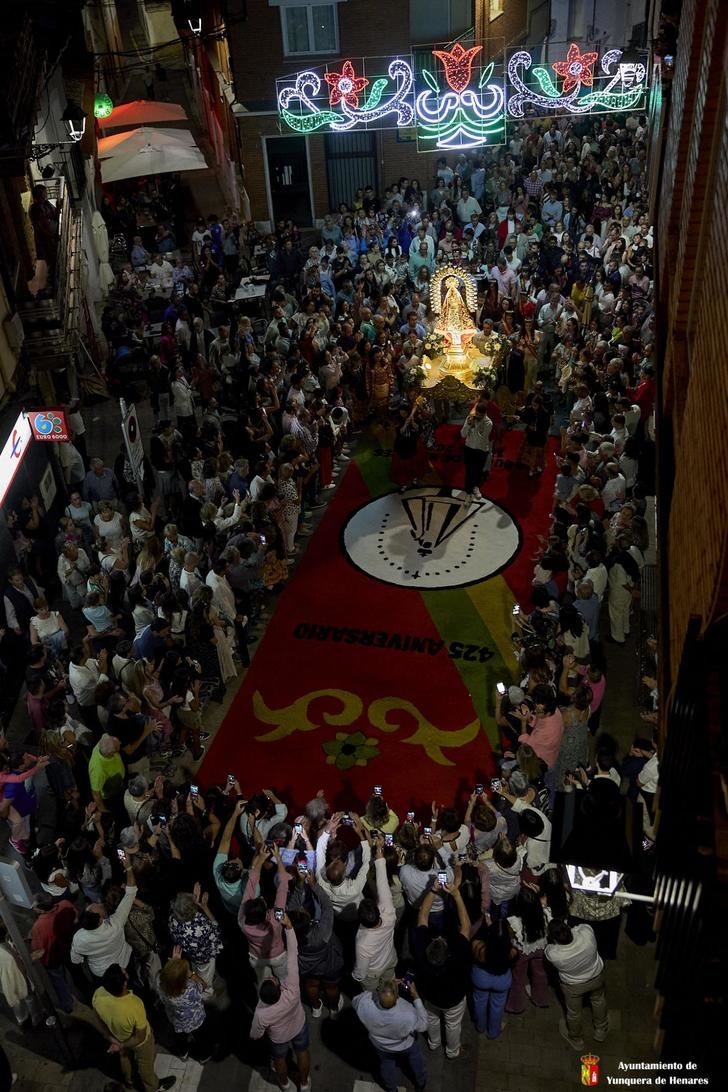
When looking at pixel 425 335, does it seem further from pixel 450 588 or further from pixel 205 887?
pixel 205 887

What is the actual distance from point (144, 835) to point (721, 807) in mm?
5216

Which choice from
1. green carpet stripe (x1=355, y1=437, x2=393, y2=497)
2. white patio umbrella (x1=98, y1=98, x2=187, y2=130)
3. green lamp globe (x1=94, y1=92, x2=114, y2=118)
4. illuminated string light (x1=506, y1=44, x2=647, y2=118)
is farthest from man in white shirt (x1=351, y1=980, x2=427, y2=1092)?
green lamp globe (x1=94, y1=92, x2=114, y2=118)

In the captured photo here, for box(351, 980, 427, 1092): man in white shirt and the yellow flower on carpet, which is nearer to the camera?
box(351, 980, 427, 1092): man in white shirt

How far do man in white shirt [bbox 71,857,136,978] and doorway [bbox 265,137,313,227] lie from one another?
23.9m

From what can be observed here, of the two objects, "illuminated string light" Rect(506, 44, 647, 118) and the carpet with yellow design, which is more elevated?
"illuminated string light" Rect(506, 44, 647, 118)

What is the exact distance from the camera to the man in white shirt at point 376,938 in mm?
6496

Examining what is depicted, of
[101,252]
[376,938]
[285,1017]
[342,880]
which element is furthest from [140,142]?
[285,1017]

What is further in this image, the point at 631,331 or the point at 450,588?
the point at 631,331

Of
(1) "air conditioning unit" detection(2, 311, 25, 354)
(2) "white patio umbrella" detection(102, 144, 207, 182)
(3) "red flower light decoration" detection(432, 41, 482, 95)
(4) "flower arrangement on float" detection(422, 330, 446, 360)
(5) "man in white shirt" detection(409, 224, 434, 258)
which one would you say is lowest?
(4) "flower arrangement on float" detection(422, 330, 446, 360)

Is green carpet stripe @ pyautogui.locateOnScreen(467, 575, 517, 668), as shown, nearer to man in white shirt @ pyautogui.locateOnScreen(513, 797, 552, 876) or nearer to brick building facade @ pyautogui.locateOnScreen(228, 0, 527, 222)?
man in white shirt @ pyautogui.locateOnScreen(513, 797, 552, 876)

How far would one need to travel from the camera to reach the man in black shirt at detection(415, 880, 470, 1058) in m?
6.38

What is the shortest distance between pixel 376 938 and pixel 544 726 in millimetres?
2547

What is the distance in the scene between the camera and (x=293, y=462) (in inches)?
506

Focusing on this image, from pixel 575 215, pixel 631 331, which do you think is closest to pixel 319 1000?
pixel 631 331
